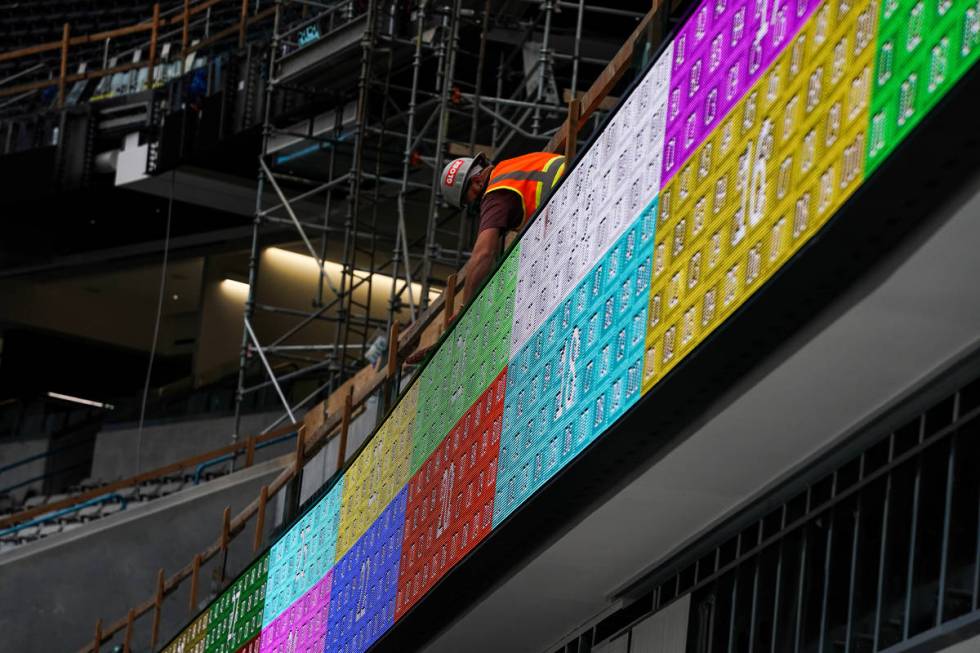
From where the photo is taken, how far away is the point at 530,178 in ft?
34.0

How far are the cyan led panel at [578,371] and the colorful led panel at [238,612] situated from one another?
5373mm

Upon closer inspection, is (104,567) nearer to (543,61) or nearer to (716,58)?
(543,61)

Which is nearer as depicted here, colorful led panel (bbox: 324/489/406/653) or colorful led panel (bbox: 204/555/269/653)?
colorful led panel (bbox: 324/489/406/653)

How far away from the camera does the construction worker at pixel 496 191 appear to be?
10.3 metres

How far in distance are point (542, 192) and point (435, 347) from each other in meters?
1.32

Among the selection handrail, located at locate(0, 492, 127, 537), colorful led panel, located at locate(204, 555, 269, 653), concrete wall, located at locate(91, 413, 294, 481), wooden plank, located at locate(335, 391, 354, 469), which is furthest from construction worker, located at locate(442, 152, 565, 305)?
concrete wall, located at locate(91, 413, 294, 481)

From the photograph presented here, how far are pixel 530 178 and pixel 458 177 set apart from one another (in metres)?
0.64

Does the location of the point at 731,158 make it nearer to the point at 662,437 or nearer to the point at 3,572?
the point at 662,437

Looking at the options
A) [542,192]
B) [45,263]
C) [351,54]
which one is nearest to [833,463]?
[542,192]

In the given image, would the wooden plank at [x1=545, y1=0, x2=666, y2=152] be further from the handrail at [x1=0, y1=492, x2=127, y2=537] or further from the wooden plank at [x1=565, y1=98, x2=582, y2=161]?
the handrail at [x1=0, y1=492, x2=127, y2=537]

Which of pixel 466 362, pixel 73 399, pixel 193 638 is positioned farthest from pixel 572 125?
pixel 73 399

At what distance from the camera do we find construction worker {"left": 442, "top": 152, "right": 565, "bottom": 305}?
10.3 m

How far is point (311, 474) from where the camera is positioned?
1731 cm

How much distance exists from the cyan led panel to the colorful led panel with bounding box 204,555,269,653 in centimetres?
537
